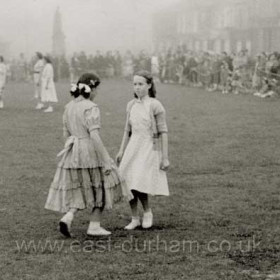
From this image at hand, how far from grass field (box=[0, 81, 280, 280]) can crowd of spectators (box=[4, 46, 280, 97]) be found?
46.9 ft

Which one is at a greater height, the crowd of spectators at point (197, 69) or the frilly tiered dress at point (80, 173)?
the frilly tiered dress at point (80, 173)

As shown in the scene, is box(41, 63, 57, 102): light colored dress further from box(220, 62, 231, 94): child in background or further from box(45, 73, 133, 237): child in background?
box(45, 73, 133, 237): child in background

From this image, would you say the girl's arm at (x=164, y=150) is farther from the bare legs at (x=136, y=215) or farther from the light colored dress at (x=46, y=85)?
the light colored dress at (x=46, y=85)

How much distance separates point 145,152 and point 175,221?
790 millimetres

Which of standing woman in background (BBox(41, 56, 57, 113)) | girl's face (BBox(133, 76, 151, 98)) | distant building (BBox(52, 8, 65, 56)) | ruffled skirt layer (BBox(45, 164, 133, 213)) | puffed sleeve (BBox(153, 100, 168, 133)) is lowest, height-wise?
distant building (BBox(52, 8, 65, 56))

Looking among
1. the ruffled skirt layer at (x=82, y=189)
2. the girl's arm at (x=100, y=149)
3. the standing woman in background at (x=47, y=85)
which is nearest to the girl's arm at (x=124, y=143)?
the ruffled skirt layer at (x=82, y=189)

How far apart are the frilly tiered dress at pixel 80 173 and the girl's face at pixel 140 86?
0.57 m

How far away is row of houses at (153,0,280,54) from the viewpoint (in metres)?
49.2

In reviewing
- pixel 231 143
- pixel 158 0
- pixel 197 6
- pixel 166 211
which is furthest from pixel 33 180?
pixel 158 0

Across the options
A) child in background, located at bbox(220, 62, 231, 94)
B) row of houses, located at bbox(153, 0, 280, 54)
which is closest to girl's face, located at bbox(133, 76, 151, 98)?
child in background, located at bbox(220, 62, 231, 94)

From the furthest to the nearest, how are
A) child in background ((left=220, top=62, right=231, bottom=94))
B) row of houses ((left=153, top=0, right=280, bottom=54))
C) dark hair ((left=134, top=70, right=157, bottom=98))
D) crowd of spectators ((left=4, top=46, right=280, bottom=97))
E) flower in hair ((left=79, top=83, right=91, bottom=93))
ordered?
1. row of houses ((left=153, top=0, right=280, bottom=54))
2. child in background ((left=220, top=62, right=231, bottom=94))
3. crowd of spectators ((left=4, top=46, right=280, bottom=97))
4. dark hair ((left=134, top=70, right=157, bottom=98))
5. flower in hair ((left=79, top=83, right=91, bottom=93))

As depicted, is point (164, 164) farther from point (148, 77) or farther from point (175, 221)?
point (148, 77)

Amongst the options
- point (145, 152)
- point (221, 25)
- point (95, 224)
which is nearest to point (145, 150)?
point (145, 152)

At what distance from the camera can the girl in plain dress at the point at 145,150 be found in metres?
6.74
